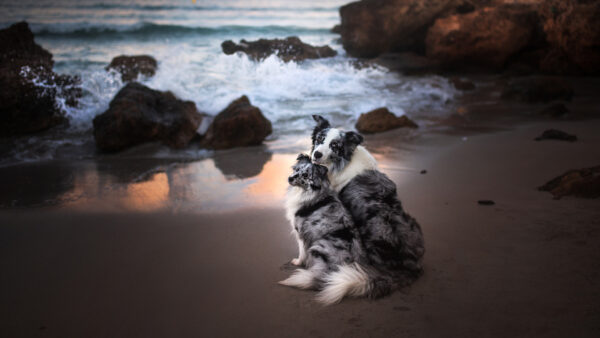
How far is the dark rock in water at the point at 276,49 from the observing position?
32.6 ft

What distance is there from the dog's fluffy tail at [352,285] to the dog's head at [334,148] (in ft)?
2.45

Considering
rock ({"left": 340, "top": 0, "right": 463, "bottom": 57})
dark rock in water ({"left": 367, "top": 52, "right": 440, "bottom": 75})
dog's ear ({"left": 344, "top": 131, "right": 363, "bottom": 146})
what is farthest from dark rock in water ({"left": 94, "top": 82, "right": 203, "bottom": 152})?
dark rock in water ({"left": 367, "top": 52, "right": 440, "bottom": 75})

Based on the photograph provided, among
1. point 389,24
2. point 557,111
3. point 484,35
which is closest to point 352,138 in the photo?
point 557,111

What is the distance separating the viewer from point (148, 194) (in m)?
4.57

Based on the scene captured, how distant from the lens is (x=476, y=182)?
14.6 feet

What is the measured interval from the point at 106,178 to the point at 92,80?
15.8 ft

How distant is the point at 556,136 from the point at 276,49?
7079 mm

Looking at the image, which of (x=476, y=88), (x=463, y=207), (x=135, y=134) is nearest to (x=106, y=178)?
(x=135, y=134)

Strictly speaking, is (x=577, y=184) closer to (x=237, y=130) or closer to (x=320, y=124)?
(x=320, y=124)

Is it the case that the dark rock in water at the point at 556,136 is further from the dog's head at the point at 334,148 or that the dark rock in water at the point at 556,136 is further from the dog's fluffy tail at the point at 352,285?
the dog's fluffy tail at the point at 352,285

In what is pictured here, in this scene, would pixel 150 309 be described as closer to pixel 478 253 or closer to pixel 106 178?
pixel 478 253

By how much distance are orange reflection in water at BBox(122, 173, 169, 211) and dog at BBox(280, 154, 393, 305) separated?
2028mm

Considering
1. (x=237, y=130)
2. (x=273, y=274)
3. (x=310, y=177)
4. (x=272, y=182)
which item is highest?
(x=310, y=177)

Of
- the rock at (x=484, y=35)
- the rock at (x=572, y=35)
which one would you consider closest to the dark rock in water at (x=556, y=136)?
the rock at (x=572, y=35)
